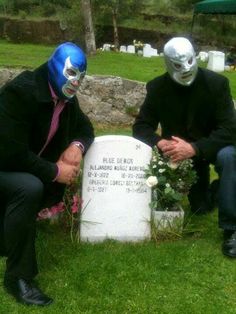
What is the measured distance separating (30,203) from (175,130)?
1612 millimetres

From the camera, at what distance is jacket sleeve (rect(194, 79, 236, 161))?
13.8 feet

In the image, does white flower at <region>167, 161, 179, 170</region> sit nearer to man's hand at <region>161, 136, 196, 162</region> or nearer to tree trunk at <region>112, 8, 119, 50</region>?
man's hand at <region>161, 136, 196, 162</region>

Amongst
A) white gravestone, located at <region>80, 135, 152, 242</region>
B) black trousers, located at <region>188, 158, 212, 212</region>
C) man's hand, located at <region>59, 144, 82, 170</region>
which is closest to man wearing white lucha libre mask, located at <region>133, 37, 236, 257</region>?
black trousers, located at <region>188, 158, 212, 212</region>

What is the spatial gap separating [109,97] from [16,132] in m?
5.84

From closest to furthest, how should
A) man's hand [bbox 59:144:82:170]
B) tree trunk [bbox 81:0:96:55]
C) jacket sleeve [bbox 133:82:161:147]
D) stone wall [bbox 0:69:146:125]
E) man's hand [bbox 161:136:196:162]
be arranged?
1. man's hand [bbox 59:144:82:170]
2. man's hand [bbox 161:136:196:162]
3. jacket sleeve [bbox 133:82:161:147]
4. stone wall [bbox 0:69:146:125]
5. tree trunk [bbox 81:0:96:55]

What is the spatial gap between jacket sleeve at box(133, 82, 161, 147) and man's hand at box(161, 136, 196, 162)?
28cm

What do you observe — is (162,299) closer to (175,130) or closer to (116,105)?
(175,130)

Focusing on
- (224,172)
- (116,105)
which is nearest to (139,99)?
(116,105)

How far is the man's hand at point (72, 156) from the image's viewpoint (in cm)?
381

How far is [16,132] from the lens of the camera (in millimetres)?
3414

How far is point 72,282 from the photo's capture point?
3.67 m

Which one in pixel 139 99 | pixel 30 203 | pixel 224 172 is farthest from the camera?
pixel 139 99

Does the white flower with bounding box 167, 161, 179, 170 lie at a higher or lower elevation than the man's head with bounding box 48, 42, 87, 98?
lower

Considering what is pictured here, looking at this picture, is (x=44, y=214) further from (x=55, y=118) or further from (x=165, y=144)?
(x=165, y=144)
